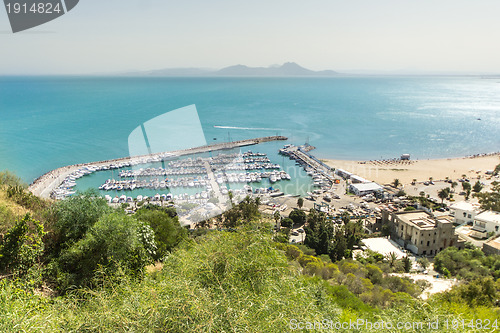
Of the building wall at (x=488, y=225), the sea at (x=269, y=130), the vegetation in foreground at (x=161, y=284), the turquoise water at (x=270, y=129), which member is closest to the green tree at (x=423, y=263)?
the vegetation in foreground at (x=161, y=284)

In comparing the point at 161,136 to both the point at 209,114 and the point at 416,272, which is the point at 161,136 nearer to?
the point at 209,114

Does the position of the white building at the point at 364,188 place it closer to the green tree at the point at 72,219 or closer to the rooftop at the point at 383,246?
the rooftop at the point at 383,246

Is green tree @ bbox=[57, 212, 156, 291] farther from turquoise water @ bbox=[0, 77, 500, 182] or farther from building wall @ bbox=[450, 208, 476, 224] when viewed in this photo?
turquoise water @ bbox=[0, 77, 500, 182]

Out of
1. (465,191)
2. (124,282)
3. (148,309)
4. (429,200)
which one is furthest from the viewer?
(465,191)

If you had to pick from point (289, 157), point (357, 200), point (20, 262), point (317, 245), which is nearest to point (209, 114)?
point (289, 157)

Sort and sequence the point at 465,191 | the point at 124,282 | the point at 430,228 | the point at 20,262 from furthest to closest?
1. the point at 465,191
2. the point at 430,228
3. the point at 20,262
4. the point at 124,282
